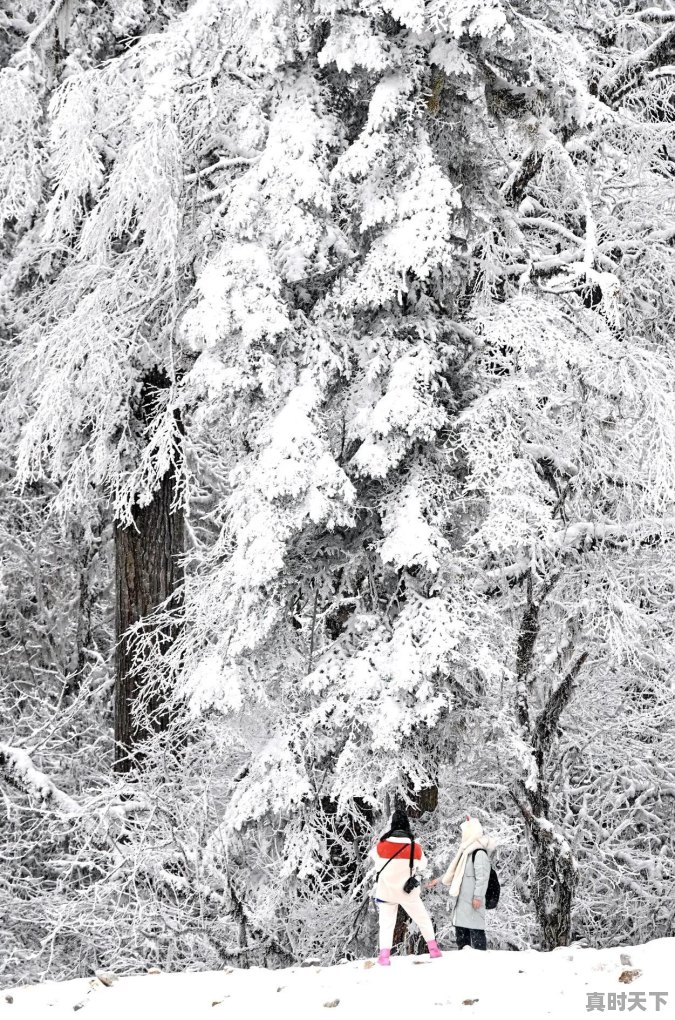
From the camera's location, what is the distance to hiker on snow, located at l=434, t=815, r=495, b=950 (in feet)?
25.5

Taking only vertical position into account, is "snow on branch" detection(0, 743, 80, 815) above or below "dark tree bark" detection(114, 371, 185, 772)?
below

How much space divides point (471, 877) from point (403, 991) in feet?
4.38

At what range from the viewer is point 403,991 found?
657 cm

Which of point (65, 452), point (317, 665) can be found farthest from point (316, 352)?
point (65, 452)

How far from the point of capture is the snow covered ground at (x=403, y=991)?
628 cm

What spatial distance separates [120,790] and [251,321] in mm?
3938

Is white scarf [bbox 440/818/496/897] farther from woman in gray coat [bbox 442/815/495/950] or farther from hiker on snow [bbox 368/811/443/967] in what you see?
hiker on snow [bbox 368/811/443/967]

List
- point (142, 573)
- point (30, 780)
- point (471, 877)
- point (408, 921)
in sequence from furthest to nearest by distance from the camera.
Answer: point (142, 573) < point (30, 780) < point (408, 921) < point (471, 877)

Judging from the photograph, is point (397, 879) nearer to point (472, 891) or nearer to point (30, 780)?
point (472, 891)

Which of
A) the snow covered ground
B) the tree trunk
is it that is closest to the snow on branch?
the tree trunk

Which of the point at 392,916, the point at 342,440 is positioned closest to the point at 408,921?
the point at 392,916

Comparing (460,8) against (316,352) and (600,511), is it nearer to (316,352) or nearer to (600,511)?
(316,352)

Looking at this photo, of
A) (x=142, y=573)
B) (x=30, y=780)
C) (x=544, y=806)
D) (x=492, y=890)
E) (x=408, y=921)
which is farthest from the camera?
(x=142, y=573)

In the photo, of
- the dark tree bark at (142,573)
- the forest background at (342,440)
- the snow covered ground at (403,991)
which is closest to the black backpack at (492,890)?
the snow covered ground at (403,991)
